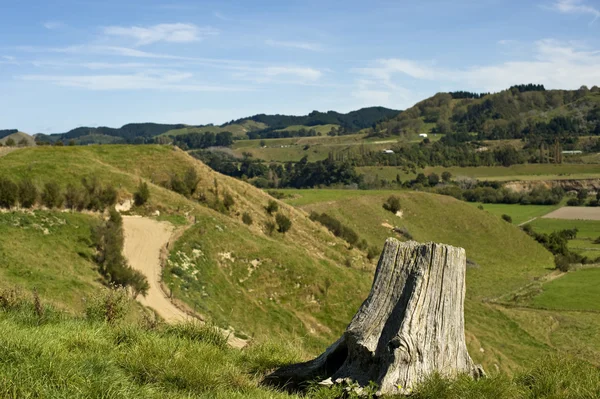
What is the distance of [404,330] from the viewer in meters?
7.49

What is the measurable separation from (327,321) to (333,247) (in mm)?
18046

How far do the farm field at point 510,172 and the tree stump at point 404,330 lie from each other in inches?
5140

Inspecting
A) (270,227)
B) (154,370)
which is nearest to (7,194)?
(270,227)

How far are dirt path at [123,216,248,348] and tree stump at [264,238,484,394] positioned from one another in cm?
1228

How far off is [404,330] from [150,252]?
23.3 meters

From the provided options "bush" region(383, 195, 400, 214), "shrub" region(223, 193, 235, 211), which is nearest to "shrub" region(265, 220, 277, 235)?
"shrub" region(223, 193, 235, 211)

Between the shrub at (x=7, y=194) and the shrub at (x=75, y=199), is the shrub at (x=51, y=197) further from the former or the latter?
the shrub at (x=7, y=194)

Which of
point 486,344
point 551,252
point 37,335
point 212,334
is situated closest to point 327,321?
point 486,344

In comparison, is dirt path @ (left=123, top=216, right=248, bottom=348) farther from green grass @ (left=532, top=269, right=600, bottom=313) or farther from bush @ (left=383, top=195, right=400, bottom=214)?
bush @ (left=383, top=195, right=400, bottom=214)

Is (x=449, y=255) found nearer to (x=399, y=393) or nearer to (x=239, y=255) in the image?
(x=399, y=393)

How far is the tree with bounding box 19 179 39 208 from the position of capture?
29.2 metres

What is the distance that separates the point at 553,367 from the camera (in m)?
7.22

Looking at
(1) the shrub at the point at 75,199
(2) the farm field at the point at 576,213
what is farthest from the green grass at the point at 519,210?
(1) the shrub at the point at 75,199

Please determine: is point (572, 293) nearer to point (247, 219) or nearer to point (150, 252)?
point (247, 219)
